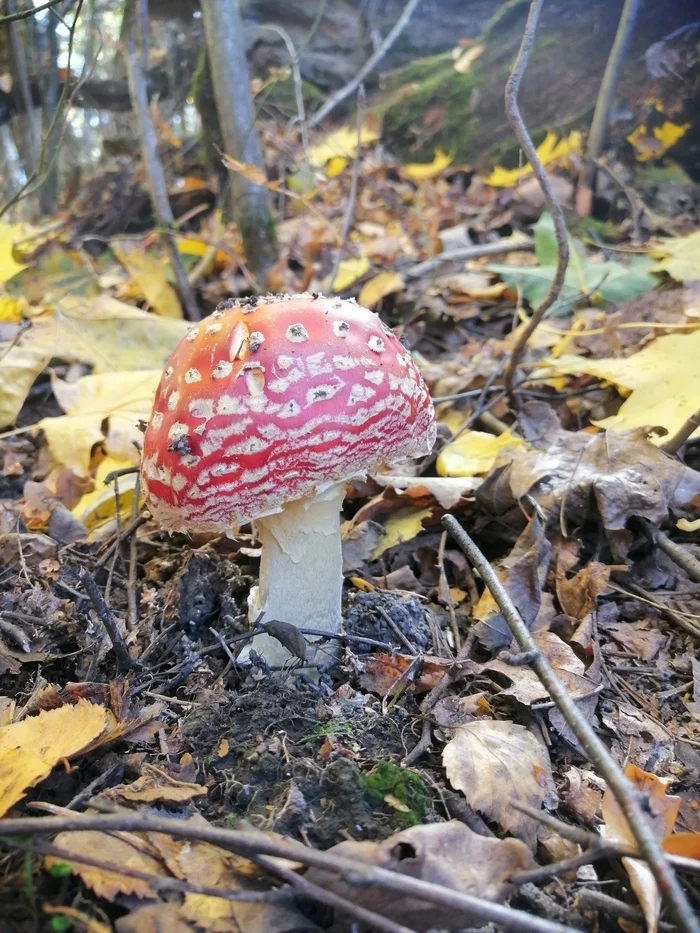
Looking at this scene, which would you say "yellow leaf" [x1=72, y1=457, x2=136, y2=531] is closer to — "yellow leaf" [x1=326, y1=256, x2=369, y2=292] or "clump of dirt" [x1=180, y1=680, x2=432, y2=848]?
"clump of dirt" [x1=180, y1=680, x2=432, y2=848]

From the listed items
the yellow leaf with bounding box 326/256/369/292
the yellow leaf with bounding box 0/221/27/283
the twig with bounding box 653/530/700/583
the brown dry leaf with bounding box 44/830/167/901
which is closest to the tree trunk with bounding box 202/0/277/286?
the yellow leaf with bounding box 326/256/369/292

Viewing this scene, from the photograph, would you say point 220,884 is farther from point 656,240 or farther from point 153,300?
point 656,240

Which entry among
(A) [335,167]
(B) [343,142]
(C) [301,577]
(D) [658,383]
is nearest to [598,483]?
(D) [658,383]

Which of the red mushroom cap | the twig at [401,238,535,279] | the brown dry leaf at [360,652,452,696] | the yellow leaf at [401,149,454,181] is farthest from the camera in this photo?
the yellow leaf at [401,149,454,181]

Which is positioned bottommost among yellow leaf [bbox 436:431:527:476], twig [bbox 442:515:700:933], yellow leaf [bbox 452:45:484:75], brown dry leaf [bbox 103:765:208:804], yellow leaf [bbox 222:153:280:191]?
yellow leaf [bbox 436:431:527:476]

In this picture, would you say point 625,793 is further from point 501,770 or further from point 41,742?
point 41,742

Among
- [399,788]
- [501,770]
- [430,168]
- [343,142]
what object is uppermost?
[343,142]

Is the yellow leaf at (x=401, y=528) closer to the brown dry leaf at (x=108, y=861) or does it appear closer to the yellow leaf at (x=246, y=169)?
the brown dry leaf at (x=108, y=861)
